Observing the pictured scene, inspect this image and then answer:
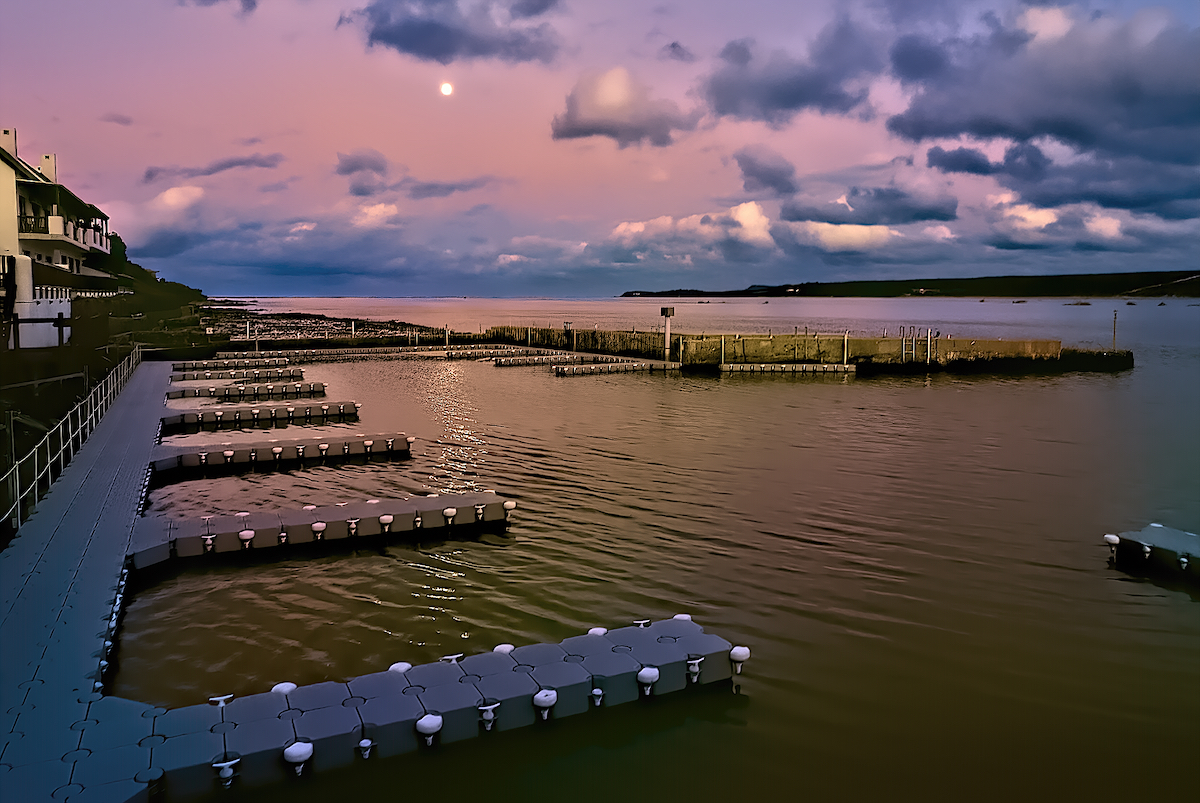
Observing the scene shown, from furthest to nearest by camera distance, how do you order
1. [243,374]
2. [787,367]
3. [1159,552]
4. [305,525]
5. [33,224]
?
→ [787,367] < [243,374] < [33,224] < [305,525] < [1159,552]

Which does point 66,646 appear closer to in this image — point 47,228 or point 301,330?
point 47,228

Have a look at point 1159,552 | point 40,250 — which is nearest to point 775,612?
point 1159,552

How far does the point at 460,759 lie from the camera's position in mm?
8547

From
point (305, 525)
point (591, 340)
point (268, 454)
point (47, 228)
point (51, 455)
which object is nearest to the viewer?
point (305, 525)

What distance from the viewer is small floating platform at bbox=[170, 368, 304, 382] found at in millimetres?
41156

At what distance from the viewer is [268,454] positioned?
23.0 meters

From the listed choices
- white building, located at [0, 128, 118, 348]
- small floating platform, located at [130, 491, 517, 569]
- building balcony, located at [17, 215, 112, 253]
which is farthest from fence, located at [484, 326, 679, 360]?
small floating platform, located at [130, 491, 517, 569]

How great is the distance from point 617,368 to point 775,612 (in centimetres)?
4238

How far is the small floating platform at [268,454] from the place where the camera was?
72.0ft

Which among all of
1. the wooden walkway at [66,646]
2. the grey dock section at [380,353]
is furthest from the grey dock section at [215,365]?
the wooden walkway at [66,646]

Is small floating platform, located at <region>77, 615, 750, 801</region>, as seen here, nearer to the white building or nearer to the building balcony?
the white building

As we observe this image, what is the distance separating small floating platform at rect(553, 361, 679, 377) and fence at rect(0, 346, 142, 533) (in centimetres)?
2520

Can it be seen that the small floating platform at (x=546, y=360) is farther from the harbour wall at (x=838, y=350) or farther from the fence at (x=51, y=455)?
the fence at (x=51, y=455)

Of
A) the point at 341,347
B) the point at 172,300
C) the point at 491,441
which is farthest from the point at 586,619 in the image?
the point at 172,300
